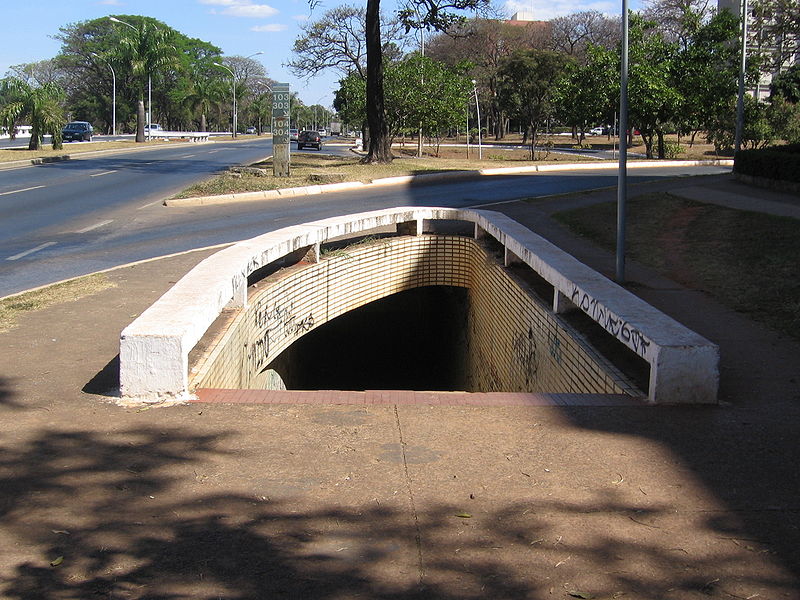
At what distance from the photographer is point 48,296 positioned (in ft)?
26.4

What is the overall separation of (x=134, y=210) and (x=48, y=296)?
32.3ft

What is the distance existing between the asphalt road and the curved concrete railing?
3.31m

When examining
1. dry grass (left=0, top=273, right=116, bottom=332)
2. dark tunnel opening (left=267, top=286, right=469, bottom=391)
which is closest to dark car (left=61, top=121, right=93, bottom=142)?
dark tunnel opening (left=267, top=286, right=469, bottom=391)

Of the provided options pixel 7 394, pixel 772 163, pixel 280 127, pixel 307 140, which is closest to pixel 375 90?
pixel 280 127

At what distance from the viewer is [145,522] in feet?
11.4

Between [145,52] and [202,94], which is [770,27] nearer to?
[145,52]

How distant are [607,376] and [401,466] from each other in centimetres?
232

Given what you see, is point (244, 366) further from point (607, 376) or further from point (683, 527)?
point (683, 527)

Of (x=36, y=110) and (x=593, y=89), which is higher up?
(x=593, y=89)

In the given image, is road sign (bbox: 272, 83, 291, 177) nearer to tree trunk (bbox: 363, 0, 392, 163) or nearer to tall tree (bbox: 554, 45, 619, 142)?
tree trunk (bbox: 363, 0, 392, 163)

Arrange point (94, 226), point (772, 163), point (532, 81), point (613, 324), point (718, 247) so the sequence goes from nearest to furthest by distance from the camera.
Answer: point (613, 324) < point (718, 247) < point (94, 226) < point (772, 163) < point (532, 81)

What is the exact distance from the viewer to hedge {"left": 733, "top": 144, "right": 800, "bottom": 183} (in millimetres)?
→ 19469

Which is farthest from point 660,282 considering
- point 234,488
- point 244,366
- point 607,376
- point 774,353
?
point 234,488

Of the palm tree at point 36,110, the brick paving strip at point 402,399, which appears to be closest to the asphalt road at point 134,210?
the brick paving strip at point 402,399
